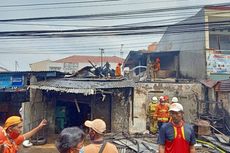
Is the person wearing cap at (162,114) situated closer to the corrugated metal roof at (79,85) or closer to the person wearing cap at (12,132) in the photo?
the corrugated metal roof at (79,85)

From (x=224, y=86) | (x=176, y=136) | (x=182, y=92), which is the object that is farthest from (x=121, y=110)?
(x=176, y=136)

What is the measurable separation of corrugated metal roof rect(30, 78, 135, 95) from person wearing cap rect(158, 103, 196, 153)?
8.04 m

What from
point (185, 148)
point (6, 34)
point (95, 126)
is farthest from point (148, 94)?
point (95, 126)

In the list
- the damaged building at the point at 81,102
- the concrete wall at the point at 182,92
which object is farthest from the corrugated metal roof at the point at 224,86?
the damaged building at the point at 81,102

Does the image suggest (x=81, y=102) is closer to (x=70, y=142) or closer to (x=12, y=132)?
(x=12, y=132)

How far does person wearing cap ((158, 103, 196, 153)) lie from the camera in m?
4.32

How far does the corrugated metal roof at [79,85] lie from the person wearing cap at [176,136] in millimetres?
8038

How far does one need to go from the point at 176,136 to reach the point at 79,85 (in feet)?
30.1

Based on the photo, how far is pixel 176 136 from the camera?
4.32 metres

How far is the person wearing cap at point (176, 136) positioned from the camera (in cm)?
432

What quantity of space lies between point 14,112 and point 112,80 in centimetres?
866

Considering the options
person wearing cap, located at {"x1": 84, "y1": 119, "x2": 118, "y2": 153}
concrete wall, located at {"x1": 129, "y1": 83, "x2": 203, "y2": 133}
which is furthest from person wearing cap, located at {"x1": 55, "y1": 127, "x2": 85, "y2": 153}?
concrete wall, located at {"x1": 129, "y1": 83, "x2": 203, "y2": 133}

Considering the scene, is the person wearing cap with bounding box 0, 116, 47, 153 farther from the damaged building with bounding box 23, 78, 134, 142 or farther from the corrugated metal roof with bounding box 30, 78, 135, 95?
the damaged building with bounding box 23, 78, 134, 142

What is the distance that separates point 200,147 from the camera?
33.9 ft
